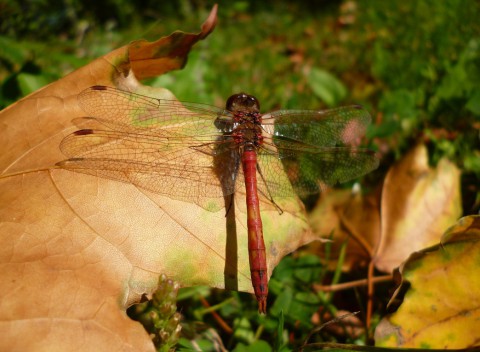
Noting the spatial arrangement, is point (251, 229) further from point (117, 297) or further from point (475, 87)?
point (475, 87)

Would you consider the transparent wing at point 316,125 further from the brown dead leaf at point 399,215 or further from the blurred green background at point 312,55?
the blurred green background at point 312,55

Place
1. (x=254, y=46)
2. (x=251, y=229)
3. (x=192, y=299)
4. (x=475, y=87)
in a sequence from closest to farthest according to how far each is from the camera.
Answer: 1. (x=251, y=229)
2. (x=192, y=299)
3. (x=475, y=87)
4. (x=254, y=46)

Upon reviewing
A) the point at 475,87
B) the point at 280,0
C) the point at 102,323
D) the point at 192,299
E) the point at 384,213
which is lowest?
the point at 192,299

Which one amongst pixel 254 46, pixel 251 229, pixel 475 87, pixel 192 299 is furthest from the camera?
pixel 254 46

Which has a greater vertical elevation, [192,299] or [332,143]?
[332,143]

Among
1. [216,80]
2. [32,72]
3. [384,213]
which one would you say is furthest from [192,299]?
[216,80]

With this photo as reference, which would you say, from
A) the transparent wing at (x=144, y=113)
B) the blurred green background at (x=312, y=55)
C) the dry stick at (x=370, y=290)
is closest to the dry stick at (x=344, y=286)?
the dry stick at (x=370, y=290)

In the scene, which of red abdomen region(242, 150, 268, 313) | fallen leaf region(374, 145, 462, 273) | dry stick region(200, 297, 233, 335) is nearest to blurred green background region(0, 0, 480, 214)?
fallen leaf region(374, 145, 462, 273)
